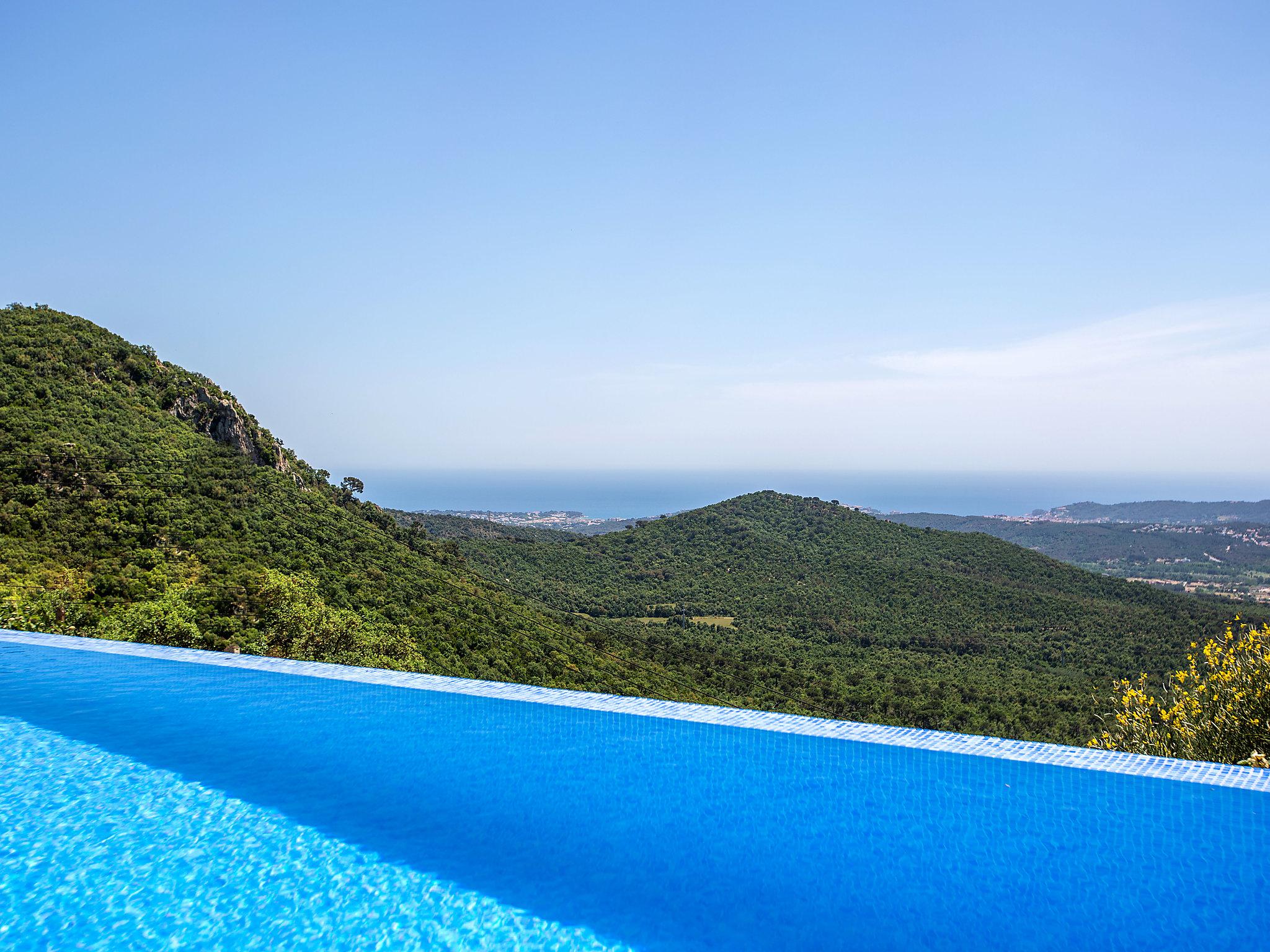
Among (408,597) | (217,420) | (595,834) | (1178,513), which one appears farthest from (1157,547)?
(595,834)

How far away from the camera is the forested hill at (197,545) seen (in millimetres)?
6336

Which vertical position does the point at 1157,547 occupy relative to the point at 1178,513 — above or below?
below

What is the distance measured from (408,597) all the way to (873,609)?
27.3 metres

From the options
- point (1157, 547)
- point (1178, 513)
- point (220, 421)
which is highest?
point (220, 421)

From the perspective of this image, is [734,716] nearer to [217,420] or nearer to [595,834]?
[595,834]

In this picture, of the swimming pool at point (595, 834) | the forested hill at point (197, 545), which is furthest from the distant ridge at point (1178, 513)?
the swimming pool at point (595, 834)

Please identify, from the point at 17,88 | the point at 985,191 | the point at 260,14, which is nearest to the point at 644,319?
the point at 985,191

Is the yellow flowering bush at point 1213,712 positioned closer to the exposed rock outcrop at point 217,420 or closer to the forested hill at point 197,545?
the forested hill at point 197,545

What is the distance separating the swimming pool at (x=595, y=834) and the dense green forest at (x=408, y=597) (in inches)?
93.5

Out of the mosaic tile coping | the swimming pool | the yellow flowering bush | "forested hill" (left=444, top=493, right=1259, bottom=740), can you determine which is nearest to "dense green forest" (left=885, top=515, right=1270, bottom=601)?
"forested hill" (left=444, top=493, right=1259, bottom=740)

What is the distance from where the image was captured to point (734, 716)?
164 inches

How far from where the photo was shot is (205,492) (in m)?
10.0

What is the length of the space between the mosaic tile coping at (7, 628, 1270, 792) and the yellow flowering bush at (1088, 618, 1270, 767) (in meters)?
0.45

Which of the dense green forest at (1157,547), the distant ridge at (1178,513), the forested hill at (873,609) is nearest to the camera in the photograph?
the forested hill at (873,609)
